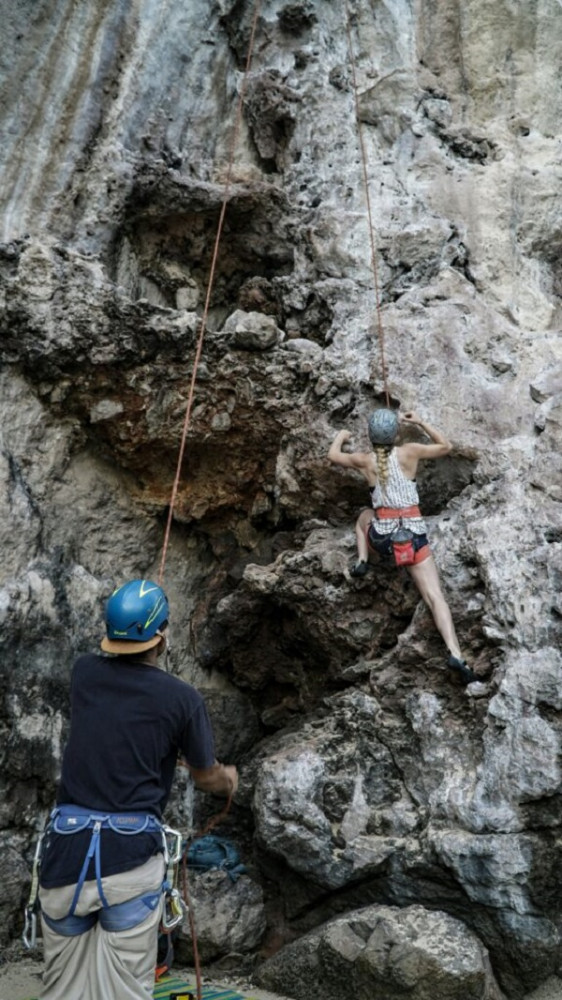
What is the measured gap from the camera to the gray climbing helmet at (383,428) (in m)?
5.61

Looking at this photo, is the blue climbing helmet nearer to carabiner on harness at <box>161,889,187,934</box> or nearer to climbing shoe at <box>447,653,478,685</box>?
carabiner on harness at <box>161,889,187,934</box>

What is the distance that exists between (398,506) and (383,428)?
515mm

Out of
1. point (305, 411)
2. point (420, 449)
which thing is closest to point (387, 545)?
point (420, 449)

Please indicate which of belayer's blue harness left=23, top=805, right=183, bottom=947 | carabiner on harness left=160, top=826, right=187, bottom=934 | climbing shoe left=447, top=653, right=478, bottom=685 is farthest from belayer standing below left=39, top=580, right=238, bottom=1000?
climbing shoe left=447, top=653, right=478, bottom=685

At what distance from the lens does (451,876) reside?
193 inches

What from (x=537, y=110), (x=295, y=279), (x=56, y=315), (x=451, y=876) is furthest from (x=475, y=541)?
(x=537, y=110)

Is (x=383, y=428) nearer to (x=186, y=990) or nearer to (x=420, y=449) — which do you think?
(x=420, y=449)

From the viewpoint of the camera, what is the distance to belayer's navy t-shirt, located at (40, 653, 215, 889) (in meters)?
2.93

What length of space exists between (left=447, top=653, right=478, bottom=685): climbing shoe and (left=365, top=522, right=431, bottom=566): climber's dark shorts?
0.65 meters

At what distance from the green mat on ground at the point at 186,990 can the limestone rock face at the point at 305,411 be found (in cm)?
50

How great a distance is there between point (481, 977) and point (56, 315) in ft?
16.6

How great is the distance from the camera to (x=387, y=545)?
5.64 metres

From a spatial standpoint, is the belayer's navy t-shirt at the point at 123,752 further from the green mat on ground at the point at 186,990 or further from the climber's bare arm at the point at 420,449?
the climber's bare arm at the point at 420,449

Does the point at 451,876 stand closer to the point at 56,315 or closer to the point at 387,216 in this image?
the point at 56,315
